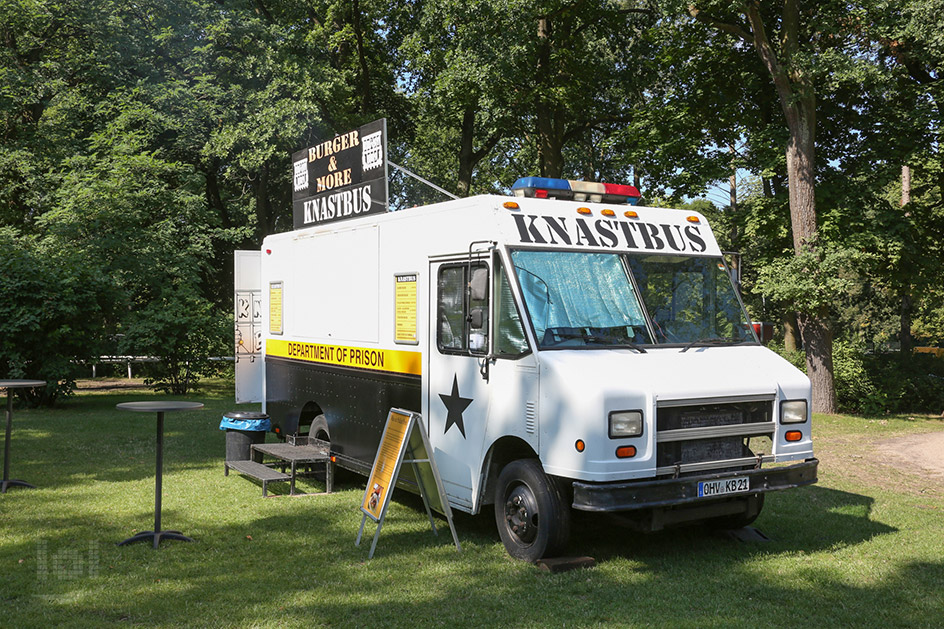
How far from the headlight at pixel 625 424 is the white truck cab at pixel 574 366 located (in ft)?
0.04

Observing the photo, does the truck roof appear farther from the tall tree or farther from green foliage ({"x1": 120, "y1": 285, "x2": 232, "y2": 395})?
green foliage ({"x1": 120, "y1": 285, "x2": 232, "y2": 395})

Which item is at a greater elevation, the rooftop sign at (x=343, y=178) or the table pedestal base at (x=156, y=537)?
the rooftop sign at (x=343, y=178)

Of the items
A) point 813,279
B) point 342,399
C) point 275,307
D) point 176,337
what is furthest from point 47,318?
point 813,279

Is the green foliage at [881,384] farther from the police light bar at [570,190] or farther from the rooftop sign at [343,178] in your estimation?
the rooftop sign at [343,178]

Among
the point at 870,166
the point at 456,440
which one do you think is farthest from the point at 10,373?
the point at 870,166

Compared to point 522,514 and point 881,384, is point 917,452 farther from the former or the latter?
point 522,514

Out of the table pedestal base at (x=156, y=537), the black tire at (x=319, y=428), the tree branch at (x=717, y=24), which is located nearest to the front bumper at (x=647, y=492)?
the table pedestal base at (x=156, y=537)

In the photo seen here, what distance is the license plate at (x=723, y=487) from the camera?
20.7ft

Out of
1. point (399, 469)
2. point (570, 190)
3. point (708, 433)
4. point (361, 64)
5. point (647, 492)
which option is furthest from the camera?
point (361, 64)

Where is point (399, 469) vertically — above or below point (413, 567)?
above

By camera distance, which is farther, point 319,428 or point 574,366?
point 319,428

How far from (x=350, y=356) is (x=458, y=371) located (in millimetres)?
2057

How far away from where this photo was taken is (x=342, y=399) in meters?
9.30

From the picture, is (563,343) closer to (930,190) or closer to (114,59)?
(930,190)
